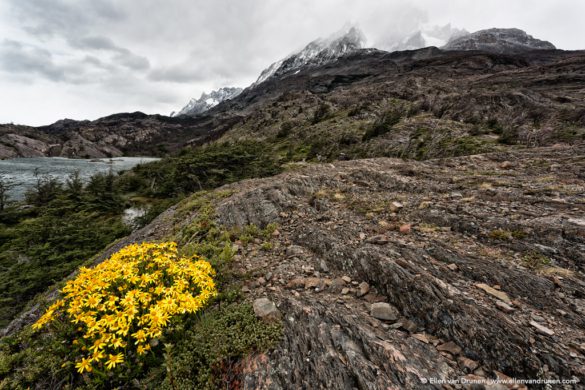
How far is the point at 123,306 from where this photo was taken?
11.0 feet

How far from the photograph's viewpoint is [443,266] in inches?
173

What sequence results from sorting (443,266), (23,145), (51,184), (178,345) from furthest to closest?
(23,145) → (51,184) → (443,266) → (178,345)

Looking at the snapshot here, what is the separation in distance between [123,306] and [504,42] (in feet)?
689

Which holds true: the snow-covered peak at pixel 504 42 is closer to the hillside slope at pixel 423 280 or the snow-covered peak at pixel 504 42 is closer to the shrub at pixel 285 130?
the shrub at pixel 285 130

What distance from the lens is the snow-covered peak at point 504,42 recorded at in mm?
131875

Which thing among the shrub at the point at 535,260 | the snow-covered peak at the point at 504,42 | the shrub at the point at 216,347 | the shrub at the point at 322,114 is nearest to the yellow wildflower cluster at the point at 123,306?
the shrub at the point at 216,347

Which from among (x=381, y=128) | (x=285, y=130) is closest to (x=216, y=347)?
(x=381, y=128)

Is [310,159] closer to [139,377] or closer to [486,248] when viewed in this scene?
[486,248]

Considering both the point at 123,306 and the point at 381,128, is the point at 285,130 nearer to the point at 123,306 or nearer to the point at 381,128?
the point at 381,128

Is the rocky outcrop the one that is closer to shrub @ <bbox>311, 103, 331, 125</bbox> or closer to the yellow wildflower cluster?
the yellow wildflower cluster

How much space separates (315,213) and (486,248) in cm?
432

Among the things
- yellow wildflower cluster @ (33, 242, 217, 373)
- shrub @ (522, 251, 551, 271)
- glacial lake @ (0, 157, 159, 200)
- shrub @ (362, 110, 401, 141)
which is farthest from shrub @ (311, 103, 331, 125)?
yellow wildflower cluster @ (33, 242, 217, 373)

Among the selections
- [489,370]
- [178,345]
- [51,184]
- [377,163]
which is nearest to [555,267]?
[489,370]

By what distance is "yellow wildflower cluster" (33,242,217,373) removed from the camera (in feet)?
9.79
